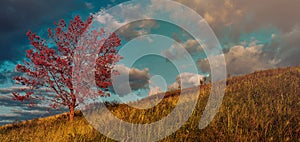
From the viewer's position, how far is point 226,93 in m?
11.3

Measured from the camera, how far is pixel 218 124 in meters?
7.61

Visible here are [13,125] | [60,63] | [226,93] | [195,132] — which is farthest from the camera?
[13,125]

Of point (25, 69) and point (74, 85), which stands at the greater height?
point (25, 69)

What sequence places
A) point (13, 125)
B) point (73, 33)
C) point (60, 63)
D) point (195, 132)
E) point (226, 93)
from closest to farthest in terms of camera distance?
point (195, 132) → point (226, 93) → point (60, 63) → point (73, 33) → point (13, 125)

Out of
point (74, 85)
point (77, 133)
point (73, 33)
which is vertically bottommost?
point (77, 133)

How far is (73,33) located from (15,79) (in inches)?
161

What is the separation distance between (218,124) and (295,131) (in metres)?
1.83

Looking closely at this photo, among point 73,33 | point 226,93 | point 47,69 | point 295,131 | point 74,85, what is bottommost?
point 295,131

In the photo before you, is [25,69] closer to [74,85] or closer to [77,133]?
[74,85]

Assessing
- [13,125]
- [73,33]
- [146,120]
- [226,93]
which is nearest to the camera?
[146,120]

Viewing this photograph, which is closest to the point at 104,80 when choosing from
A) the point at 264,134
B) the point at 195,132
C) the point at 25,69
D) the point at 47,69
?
the point at 47,69

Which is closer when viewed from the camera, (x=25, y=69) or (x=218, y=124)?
(x=218, y=124)

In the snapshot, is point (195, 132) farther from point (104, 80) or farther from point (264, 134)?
point (104, 80)

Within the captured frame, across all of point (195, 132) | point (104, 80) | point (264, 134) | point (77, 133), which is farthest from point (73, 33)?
point (264, 134)
